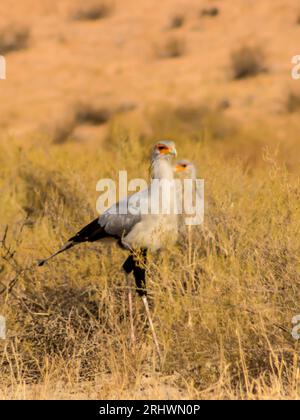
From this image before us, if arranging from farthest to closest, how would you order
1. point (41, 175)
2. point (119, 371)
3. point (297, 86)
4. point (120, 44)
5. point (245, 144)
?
point (120, 44) → point (297, 86) → point (245, 144) → point (41, 175) → point (119, 371)

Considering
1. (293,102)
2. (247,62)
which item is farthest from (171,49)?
(293,102)

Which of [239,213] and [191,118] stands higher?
[191,118]

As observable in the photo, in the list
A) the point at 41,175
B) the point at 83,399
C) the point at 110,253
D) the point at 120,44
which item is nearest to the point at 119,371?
the point at 83,399

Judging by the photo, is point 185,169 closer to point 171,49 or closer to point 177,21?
point 171,49

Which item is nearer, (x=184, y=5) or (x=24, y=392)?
(x=24, y=392)

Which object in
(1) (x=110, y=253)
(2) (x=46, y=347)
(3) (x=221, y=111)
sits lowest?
(2) (x=46, y=347)

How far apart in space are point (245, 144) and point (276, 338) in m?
12.1

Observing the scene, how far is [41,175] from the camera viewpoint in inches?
458

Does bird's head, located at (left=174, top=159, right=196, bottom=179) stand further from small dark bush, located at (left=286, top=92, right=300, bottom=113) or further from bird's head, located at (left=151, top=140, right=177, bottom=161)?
small dark bush, located at (left=286, top=92, right=300, bottom=113)

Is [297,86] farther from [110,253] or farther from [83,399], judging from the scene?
[83,399]

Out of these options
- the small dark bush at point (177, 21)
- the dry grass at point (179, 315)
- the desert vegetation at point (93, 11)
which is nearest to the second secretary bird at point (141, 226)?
the dry grass at point (179, 315)

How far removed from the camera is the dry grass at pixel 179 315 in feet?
20.1

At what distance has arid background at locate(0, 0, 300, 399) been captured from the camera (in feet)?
20.5

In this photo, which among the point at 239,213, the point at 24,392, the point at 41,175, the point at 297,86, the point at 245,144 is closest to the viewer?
the point at 24,392
